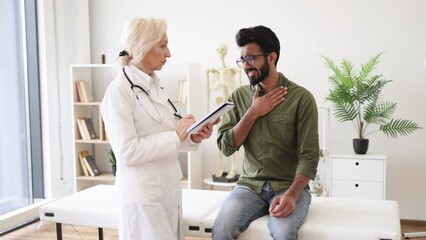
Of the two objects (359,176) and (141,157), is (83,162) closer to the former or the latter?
(359,176)

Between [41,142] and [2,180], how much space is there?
493 millimetres

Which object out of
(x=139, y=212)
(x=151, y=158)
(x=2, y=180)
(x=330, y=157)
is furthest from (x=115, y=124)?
(x=2, y=180)

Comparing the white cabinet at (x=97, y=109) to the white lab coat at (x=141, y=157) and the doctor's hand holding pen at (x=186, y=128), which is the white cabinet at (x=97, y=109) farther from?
the white lab coat at (x=141, y=157)

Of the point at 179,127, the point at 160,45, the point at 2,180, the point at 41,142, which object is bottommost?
the point at 2,180

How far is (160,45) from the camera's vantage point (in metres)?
1.89

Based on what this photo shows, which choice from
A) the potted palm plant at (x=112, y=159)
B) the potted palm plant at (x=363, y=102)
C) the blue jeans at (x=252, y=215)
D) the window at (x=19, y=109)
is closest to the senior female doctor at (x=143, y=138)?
the blue jeans at (x=252, y=215)

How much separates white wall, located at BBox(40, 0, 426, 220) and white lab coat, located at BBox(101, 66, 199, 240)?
2229 mm

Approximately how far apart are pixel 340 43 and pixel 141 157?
2.49 meters

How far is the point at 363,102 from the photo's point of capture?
11.3 ft

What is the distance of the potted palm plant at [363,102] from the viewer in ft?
11.2

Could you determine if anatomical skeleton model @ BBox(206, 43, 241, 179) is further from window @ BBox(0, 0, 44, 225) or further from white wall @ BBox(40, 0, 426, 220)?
window @ BBox(0, 0, 44, 225)

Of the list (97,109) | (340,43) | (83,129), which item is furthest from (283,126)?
(97,109)

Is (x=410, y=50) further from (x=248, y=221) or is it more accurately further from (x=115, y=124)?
(x=115, y=124)

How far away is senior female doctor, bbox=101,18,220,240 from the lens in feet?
5.88
